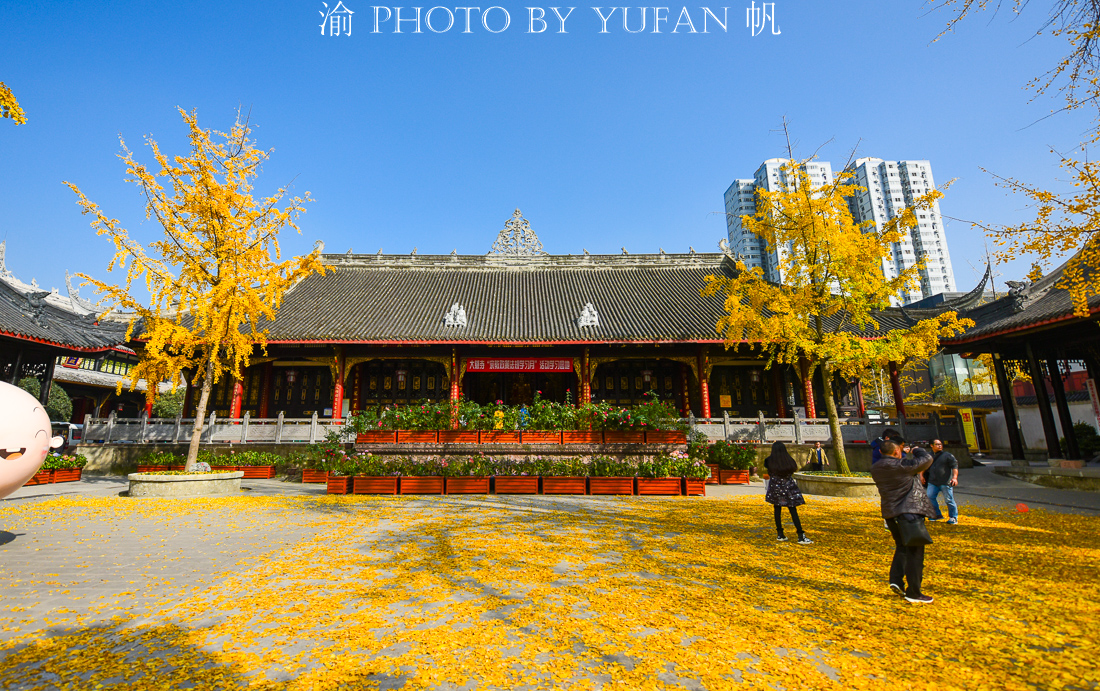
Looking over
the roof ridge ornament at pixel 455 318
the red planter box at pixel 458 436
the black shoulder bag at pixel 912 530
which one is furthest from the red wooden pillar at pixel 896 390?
the roof ridge ornament at pixel 455 318

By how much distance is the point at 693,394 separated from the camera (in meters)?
17.9

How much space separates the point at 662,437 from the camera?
452 inches

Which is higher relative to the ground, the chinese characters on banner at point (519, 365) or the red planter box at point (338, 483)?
the chinese characters on banner at point (519, 365)

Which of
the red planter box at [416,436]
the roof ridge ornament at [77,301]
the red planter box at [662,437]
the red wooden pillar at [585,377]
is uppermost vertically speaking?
the roof ridge ornament at [77,301]

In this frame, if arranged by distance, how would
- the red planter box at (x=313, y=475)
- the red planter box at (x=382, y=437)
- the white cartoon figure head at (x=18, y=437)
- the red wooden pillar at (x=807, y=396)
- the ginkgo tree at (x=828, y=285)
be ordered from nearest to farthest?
the white cartoon figure head at (x=18, y=437)
the ginkgo tree at (x=828, y=285)
the red planter box at (x=382, y=437)
the red planter box at (x=313, y=475)
the red wooden pillar at (x=807, y=396)

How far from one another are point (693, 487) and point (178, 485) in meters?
11.0

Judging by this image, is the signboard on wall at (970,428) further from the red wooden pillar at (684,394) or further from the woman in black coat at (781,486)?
the woman in black coat at (781,486)

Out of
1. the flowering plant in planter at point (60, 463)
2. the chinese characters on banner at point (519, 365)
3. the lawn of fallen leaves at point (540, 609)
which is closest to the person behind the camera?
the lawn of fallen leaves at point (540, 609)

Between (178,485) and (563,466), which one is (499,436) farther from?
(178,485)

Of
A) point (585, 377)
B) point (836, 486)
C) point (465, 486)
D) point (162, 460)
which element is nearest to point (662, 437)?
point (836, 486)

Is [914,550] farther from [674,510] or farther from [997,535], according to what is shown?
[674,510]

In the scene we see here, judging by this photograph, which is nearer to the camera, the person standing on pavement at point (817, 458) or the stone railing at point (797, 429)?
the person standing on pavement at point (817, 458)

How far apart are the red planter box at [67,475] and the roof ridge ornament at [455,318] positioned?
429 inches

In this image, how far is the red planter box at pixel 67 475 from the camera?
1218 centimetres
